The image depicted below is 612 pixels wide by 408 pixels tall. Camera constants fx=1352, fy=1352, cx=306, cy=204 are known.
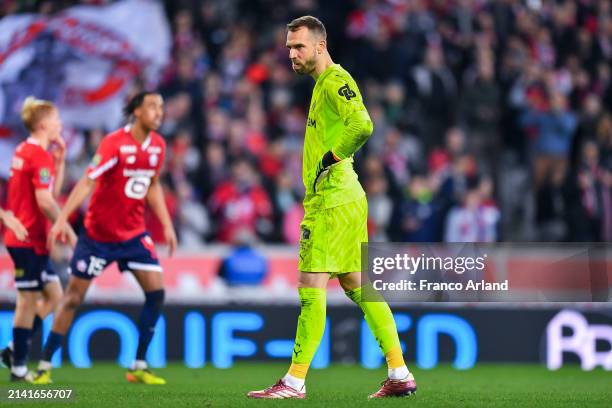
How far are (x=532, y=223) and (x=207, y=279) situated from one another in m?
4.22

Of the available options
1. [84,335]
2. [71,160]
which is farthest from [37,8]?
[84,335]

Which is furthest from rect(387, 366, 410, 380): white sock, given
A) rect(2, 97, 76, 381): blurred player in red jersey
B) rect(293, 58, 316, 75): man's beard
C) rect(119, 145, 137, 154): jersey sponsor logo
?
rect(2, 97, 76, 381): blurred player in red jersey

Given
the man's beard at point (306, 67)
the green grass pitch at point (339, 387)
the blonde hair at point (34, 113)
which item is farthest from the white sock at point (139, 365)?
the man's beard at point (306, 67)

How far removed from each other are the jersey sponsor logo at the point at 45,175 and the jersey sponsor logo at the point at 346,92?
297 centimetres

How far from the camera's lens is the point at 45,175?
10008mm

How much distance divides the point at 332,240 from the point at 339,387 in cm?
198

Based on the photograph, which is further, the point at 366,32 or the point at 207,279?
the point at 366,32

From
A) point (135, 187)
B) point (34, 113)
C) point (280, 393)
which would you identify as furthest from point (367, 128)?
point (34, 113)

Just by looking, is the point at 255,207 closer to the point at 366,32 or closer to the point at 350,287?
the point at 366,32

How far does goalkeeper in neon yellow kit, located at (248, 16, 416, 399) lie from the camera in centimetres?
801

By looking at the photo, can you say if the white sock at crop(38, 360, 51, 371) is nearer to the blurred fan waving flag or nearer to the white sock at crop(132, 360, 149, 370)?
the white sock at crop(132, 360, 149, 370)

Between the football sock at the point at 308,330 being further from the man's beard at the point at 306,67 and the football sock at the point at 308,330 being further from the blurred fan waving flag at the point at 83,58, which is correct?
the blurred fan waving flag at the point at 83,58

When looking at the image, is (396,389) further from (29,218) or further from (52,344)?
(29,218)

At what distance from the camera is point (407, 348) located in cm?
1280
